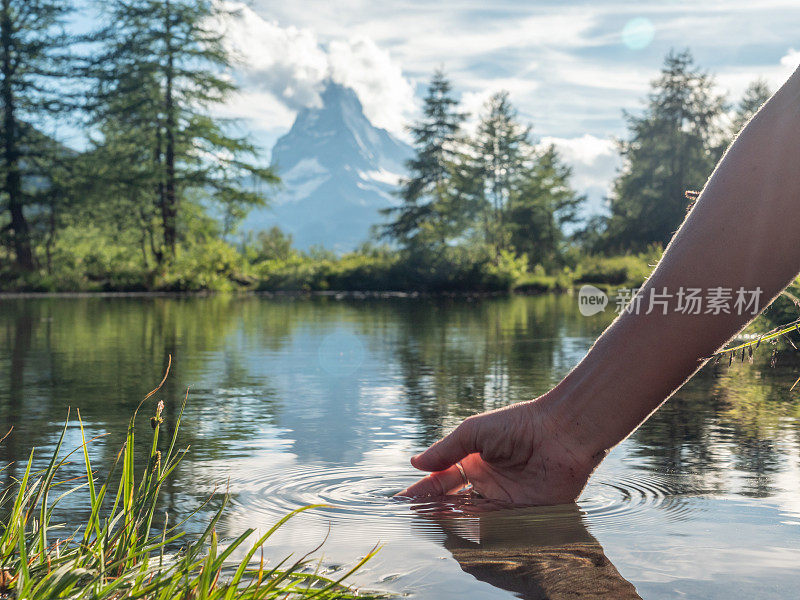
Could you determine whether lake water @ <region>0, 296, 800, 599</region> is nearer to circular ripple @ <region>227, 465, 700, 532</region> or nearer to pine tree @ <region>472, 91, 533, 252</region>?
circular ripple @ <region>227, 465, 700, 532</region>

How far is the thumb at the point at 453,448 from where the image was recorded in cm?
244

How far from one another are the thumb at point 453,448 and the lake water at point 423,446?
167mm

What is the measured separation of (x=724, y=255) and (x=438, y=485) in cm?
160

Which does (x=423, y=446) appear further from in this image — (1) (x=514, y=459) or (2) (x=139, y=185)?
(2) (x=139, y=185)

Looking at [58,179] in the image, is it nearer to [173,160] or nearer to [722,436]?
[173,160]

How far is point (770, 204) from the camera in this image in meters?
1.37

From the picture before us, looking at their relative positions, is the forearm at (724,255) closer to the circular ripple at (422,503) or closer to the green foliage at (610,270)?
the circular ripple at (422,503)

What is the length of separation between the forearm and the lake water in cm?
59

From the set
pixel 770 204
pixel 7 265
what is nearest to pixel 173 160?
pixel 7 265

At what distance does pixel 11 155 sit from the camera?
1248 inches

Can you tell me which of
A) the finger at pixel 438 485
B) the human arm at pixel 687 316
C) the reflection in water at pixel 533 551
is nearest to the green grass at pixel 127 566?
the reflection in water at pixel 533 551

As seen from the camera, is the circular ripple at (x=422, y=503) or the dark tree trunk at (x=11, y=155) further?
the dark tree trunk at (x=11, y=155)

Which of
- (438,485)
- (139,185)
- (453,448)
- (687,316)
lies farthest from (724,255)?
(139,185)

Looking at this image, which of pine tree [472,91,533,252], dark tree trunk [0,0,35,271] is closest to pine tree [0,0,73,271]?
dark tree trunk [0,0,35,271]
